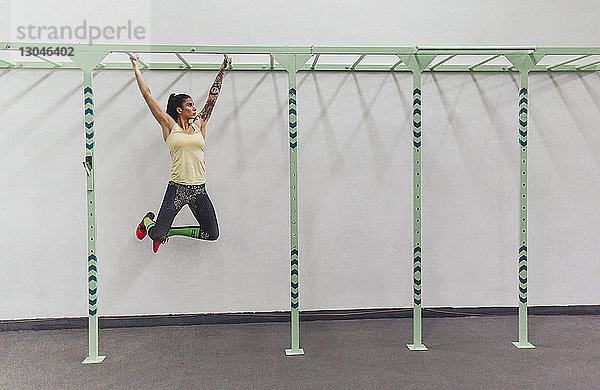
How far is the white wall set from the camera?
18.5 ft

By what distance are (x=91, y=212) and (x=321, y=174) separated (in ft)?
7.46

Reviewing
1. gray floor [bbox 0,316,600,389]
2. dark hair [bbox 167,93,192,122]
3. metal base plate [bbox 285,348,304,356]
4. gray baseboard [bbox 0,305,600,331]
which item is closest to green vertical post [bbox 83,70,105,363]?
gray floor [bbox 0,316,600,389]

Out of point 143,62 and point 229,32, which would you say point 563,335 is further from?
point 143,62

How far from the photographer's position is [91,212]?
15.4 feet

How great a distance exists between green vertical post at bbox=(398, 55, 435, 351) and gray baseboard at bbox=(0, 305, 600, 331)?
1.02m

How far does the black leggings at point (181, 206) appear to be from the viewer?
17.0ft

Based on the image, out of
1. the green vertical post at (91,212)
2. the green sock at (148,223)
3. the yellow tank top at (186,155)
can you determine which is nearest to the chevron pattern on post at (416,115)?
the yellow tank top at (186,155)

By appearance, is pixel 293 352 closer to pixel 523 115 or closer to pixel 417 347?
pixel 417 347

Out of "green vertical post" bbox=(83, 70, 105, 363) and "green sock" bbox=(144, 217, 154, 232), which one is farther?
"green sock" bbox=(144, 217, 154, 232)

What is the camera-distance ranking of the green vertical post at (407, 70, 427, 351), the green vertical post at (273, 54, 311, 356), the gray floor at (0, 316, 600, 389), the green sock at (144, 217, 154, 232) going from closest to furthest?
1. the gray floor at (0, 316, 600, 389)
2. the green vertical post at (273, 54, 311, 356)
3. the green vertical post at (407, 70, 427, 351)
4. the green sock at (144, 217, 154, 232)

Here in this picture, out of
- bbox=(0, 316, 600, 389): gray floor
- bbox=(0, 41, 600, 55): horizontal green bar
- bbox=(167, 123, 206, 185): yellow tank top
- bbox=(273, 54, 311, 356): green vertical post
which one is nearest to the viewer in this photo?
bbox=(0, 316, 600, 389): gray floor

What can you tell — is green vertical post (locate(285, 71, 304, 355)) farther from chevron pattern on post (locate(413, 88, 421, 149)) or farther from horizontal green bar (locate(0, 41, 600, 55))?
chevron pattern on post (locate(413, 88, 421, 149))

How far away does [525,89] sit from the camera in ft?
16.1

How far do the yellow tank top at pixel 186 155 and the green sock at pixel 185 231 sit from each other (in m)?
0.42
